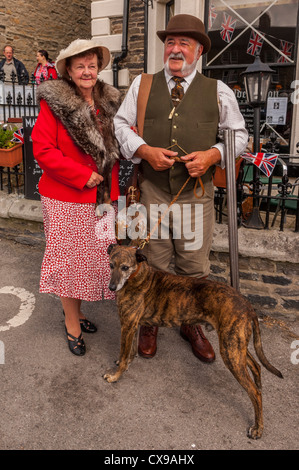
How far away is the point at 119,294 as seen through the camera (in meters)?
3.02

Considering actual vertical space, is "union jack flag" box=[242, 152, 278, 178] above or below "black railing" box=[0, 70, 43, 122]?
below

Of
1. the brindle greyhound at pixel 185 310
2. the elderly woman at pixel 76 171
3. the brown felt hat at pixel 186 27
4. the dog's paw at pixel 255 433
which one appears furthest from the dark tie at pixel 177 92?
the dog's paw at pixel 255 433

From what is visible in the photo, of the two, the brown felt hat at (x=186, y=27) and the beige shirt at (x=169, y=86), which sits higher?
the brown felt hat at (x=186, y=27)

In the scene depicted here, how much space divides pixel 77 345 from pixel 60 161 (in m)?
1.55

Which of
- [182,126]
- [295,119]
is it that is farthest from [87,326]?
[295,119]

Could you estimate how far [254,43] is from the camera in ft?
25.8

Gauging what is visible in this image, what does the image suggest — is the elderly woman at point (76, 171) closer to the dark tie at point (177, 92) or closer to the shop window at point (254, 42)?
the dark tie at point (177, 92)

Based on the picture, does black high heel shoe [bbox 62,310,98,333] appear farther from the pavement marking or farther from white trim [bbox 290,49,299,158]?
white trim [bbox 290,49,299,158]

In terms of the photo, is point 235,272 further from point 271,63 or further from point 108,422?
point 271,63

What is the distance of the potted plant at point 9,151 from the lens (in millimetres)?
5871

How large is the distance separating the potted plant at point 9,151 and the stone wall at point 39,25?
11093 millimetres

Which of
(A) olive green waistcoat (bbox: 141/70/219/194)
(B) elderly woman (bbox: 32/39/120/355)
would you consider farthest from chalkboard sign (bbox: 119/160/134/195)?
(A) olive green waistcoat (bbox: 141/70/219/194)

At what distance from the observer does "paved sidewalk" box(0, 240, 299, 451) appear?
2555 mm

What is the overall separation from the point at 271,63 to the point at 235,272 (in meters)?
5.86
